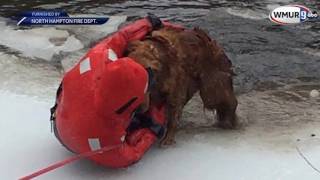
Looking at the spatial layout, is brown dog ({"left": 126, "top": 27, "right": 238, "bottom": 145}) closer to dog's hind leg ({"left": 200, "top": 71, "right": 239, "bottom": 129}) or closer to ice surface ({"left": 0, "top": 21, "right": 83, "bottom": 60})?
dog's hind leg ({"left": 200, "top": 71, "right": 239, "bottom": 129})

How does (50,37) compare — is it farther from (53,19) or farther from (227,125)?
(227,125)

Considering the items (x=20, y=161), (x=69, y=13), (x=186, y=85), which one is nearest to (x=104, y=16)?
(x=69, y=13)

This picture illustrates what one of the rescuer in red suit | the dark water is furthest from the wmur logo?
the rescuer in red suit

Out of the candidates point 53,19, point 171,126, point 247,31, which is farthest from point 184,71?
point 53,19

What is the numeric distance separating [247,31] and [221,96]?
224 centimetres

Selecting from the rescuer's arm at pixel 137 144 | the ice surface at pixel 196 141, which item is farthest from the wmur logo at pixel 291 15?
the rescuer's arm at pixel 137 144

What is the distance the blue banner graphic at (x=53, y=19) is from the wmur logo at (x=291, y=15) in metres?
1.76

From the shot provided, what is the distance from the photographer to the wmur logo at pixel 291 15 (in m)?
6.47

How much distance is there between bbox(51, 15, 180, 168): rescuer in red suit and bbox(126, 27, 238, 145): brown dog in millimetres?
265

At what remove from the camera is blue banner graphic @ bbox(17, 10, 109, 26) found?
20.8 ft

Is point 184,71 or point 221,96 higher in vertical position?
point 184,71

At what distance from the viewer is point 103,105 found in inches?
119

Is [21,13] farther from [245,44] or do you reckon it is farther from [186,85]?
[186,85]

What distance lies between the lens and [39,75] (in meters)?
4.89
